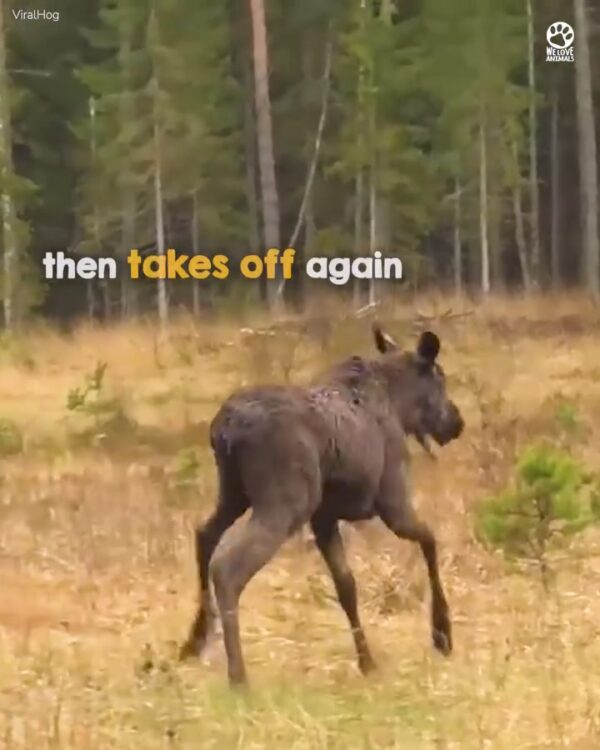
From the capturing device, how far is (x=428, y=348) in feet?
18.4

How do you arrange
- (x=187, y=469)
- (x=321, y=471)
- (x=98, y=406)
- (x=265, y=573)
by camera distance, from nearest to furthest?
(x=321, y=471) < (x=265, y=573) < (x=187, y=469) < (x=98, y=406)

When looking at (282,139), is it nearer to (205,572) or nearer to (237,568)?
(205,572)

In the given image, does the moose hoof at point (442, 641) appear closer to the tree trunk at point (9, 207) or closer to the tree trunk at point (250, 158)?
the tree trunk at point (250, 158)

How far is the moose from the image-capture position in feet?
15.8

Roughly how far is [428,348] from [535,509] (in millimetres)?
785

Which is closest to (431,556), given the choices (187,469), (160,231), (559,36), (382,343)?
(382,343)

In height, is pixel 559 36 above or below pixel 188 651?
above

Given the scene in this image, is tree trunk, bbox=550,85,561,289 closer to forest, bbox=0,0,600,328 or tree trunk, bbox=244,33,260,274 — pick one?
forest, bbox=0,0,600,328

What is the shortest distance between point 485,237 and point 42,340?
6.55ft

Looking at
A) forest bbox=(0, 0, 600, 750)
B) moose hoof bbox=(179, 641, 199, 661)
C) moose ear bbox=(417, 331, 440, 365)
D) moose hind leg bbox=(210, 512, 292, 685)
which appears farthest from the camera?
forest bbox=(0, 0, 600, 750)

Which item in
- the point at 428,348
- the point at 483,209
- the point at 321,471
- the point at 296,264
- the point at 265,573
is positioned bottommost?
the point at 265,573

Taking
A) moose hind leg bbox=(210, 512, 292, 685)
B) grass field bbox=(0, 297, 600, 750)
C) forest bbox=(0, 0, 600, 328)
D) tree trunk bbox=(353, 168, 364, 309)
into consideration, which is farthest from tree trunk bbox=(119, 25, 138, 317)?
moose hind leg bbox=(210, 512, 292, 685)

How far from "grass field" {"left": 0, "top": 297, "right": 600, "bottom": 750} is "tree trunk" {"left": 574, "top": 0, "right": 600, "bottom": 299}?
17cm

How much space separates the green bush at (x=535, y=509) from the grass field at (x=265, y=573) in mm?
188
